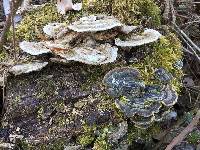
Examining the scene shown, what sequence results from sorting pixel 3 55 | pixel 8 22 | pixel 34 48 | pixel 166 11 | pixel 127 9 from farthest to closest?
pixel 166 11
pixel 127 9
pixel 3 55
pixel 34 48
pixel 8 22

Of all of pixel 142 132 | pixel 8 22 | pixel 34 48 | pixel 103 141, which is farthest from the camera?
pixel 34 48

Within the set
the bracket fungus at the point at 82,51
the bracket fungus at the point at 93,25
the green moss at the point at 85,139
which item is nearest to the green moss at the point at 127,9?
the bracket fungus at the point at 93,25

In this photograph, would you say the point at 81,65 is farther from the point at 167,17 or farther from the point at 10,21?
the point at 167,17

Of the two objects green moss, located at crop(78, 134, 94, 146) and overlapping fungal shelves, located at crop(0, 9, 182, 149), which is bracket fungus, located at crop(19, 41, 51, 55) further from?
green moss, located at crop(78, 134, 94, 146)

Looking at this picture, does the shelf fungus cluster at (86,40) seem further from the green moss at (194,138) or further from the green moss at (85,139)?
the green moss at (194,138)

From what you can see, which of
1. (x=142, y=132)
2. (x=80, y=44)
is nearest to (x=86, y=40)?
(x=80, y=44)

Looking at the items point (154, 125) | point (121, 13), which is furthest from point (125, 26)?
point (154, 125)

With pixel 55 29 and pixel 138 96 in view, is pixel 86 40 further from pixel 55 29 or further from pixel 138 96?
pixel 138 96
